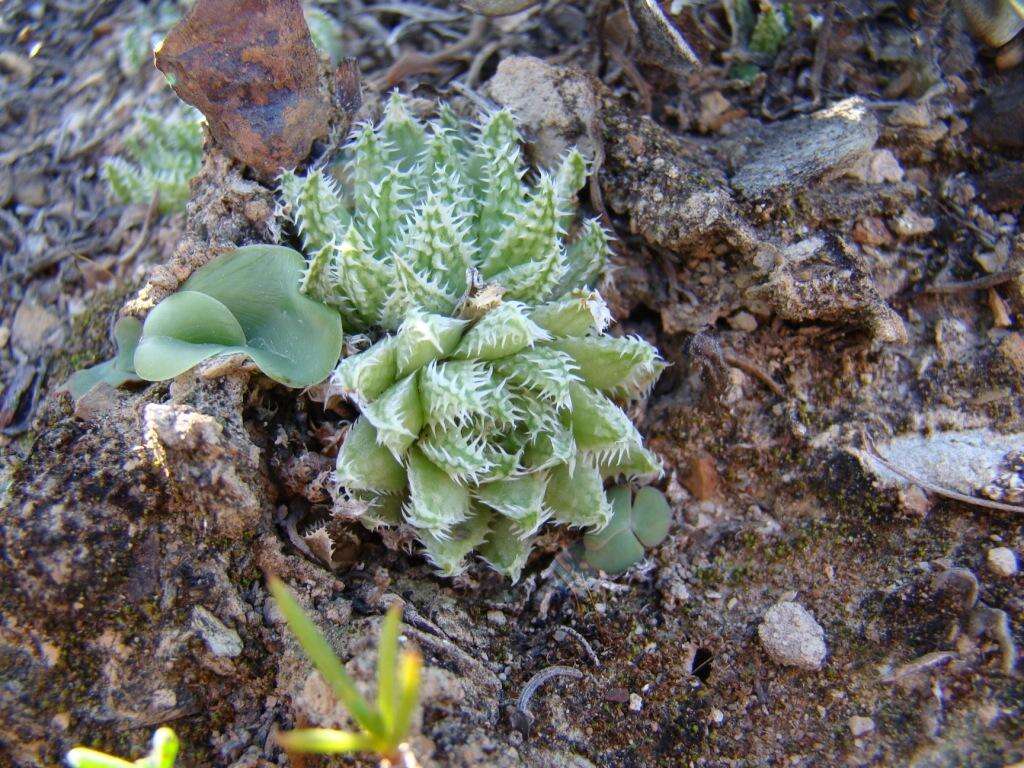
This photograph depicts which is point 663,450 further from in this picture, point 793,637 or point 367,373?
point 367,373

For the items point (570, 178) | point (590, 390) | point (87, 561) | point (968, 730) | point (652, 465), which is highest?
point (570, 178)

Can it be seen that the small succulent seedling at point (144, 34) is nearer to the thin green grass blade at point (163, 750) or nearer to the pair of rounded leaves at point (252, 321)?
the pair of rounded leaves at point (252, 321)

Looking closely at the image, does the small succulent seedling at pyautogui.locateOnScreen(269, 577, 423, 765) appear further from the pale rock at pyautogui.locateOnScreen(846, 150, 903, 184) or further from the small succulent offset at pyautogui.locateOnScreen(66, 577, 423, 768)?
the pale rock at pyautogui.locateOnScreen(846, 150, 903, 184)

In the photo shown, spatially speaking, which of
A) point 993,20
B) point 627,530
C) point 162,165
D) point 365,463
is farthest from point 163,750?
point 993,20

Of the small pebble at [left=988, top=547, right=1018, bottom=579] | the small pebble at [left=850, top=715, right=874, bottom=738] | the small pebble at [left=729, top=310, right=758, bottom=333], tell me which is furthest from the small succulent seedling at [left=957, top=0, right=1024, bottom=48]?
the small pebble at [left=850, top=715, right=874, bottom=738]

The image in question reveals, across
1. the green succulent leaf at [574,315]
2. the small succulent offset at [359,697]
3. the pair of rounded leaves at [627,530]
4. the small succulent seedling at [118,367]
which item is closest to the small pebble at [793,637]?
the pair of rounded leaves at [627,530]

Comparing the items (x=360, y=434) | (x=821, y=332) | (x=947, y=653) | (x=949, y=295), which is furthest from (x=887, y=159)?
(x=360, y=434)

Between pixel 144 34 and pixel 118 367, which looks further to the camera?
pixel 144 34

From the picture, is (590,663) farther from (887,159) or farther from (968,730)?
(887,159)
